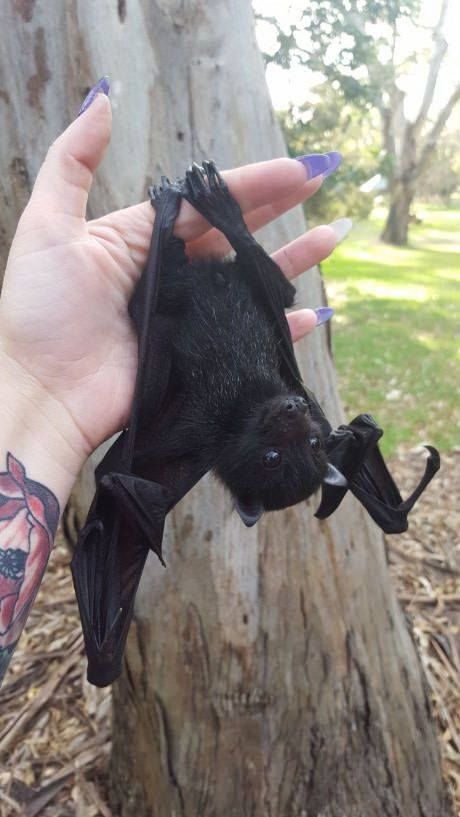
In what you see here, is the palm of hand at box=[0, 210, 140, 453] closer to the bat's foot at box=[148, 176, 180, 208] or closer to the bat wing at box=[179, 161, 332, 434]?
the bat's foot at box=[148, 176, 180, 208]

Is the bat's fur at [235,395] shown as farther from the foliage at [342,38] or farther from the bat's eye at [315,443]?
the foliage at [342,38]

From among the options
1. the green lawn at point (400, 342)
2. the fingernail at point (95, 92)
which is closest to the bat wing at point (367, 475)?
the fingernail at point (95, 92)

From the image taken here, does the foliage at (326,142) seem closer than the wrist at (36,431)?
No

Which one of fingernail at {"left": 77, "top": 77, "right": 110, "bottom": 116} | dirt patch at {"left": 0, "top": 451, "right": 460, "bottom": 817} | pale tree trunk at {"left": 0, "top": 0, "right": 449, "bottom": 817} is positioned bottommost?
dirt patch at {"left": 0, "top": 451, "right": 460, "bottom": 817}

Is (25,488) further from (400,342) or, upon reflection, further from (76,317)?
(400,342)

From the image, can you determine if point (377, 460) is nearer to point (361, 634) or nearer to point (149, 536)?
point (149, 536)

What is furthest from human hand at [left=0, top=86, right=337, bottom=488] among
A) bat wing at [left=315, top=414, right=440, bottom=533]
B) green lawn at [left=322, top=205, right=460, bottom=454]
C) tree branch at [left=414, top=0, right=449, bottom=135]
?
→ tree branch at [left=414, top=0, right=449, bottom=135]

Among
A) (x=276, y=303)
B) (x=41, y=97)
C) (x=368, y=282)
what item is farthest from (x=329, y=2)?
(x=368, y=282)
